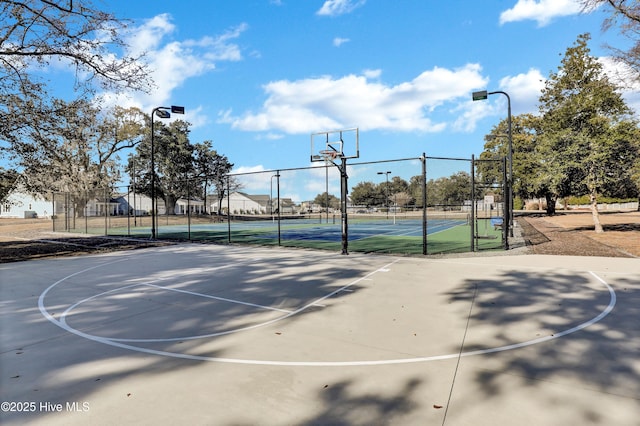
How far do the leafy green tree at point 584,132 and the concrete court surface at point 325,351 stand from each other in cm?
1158

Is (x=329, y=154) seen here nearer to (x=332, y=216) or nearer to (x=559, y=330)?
(x=559, y=330)

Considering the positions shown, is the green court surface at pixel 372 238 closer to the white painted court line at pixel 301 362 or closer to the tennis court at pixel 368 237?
the tennis court at pixel 368 237

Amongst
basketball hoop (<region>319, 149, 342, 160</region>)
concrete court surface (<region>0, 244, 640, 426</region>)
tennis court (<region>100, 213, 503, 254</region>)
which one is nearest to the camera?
concrete court surface (<region>0, 244, 640, 426</region>)

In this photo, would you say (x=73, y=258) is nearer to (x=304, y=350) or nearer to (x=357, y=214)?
(x=304, y=350)

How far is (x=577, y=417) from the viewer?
9.23ft

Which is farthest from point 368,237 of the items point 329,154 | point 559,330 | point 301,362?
point 301,362

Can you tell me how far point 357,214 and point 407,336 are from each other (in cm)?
4871

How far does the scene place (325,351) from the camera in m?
4.19

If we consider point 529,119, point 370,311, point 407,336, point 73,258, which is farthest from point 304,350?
point 529,119

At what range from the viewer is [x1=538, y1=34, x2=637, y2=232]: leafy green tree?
57.0ft

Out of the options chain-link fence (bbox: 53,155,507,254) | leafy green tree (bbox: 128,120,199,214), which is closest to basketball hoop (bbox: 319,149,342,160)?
chain-link fence (bbox: 53,155,507,254)

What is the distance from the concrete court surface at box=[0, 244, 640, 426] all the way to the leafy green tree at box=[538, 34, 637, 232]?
1158 centimetres

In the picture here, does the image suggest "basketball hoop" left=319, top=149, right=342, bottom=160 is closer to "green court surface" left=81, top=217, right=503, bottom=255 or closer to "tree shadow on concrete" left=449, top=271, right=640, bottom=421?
"green court surface" left=81, top=217, right=503, bottom=255

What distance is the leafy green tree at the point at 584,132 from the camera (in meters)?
17.4
